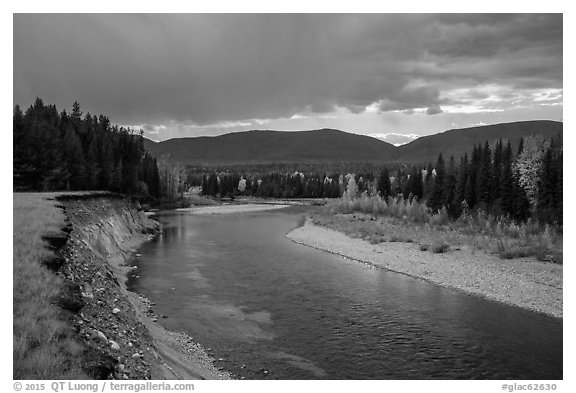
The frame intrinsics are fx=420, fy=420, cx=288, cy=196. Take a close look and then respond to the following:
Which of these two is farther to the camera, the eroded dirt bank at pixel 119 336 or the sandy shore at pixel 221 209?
the sandy shore at pixel 221 209

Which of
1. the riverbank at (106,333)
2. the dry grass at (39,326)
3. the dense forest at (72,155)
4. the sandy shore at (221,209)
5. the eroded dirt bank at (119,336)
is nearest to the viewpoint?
the dry grass at (39,326)

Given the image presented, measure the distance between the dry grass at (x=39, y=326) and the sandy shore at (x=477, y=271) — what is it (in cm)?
2225

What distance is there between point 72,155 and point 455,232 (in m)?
59.4

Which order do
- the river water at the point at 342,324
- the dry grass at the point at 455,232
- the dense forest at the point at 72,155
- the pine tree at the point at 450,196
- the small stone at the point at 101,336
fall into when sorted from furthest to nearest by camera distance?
the pine tree at the point at 450,196 < the dense forest at the point at 72,155 < the dry grass at the point at 455,232 < the river water at the point at 342,324 < the small stone at the point at 101,336

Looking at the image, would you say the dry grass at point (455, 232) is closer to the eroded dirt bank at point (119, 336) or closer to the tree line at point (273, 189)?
the eroded dirt bank at point (119, 336)

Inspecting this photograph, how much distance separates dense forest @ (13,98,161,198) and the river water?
105ft

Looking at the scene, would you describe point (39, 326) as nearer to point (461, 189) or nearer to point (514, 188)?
point (514, 188)

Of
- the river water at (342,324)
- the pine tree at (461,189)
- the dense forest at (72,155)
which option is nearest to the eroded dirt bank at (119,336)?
the river water at (342,324)

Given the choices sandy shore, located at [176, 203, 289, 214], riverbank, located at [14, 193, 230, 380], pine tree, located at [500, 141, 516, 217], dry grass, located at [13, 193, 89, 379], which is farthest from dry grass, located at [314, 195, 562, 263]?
dry grass, located at [13, 193, 89, 379]

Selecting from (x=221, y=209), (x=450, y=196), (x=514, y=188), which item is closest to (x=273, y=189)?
(x=221, y=209)

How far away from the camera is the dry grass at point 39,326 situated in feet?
26.6
